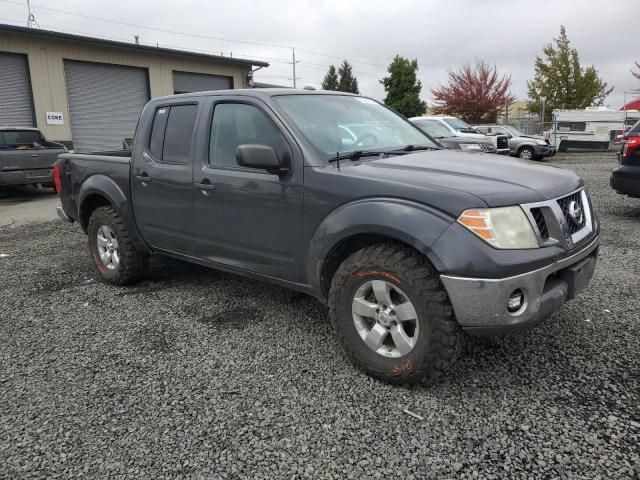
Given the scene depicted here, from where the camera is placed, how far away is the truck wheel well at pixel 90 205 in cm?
507

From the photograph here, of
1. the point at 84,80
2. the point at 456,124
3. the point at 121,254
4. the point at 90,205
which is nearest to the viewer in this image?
the point at 121,254

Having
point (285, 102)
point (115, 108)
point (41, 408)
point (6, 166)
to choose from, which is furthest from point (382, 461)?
point (115, 108)

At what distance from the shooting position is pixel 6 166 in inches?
446

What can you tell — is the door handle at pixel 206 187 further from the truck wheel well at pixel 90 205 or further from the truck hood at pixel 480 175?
the truck wheel well at pixel 90 205

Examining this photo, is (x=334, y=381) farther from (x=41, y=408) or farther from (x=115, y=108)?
(x=115, y=108)

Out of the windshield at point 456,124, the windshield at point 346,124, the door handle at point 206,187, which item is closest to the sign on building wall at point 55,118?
the windshield at point 456,124

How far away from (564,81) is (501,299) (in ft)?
116

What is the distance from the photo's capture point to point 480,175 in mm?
2969

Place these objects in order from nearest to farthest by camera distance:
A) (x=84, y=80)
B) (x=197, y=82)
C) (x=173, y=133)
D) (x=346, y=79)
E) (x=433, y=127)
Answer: (x=173, y=133) → (x=433, y=127) → (x=84, y=80) → (x=197, y=82) → (x=346, y=79)

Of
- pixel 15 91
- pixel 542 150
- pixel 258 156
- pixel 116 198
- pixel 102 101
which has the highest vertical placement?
pixel 15 91

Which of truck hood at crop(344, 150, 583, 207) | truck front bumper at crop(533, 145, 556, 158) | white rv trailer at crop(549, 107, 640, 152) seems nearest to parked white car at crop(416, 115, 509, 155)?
truck front bumper at crop(533, 145, 556, 158)

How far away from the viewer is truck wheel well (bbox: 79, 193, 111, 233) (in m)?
5.07

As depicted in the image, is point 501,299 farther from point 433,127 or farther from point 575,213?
point 433,127

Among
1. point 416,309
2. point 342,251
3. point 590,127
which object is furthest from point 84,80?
point 590,127
